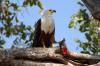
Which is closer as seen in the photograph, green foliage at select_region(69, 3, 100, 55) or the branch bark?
the branch bark

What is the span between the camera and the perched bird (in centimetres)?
754

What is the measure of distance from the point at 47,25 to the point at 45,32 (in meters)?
0.18

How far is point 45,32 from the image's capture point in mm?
7645

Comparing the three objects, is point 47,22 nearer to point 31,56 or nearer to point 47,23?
point 47,23

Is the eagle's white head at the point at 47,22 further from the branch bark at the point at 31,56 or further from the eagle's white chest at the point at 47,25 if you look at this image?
the branch bark at the point at 31,56

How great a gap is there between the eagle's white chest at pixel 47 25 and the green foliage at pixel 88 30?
60cm

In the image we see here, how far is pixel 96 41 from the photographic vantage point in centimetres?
833

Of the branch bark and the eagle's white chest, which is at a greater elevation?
the eagle's white chest

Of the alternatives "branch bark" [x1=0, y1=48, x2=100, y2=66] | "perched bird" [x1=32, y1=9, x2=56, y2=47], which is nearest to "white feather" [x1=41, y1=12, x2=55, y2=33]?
"perched bird" [x1=32, y1=9, x2=56, y2=47]

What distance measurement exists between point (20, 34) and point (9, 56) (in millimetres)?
2360

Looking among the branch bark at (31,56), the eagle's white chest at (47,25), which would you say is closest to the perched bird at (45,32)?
the eagle's white chest at (47,25)

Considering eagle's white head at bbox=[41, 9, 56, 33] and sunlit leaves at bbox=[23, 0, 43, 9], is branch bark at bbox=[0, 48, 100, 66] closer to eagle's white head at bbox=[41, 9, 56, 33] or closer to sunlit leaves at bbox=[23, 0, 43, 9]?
eagle's white head at bbox=[41, 9, 56, 33]

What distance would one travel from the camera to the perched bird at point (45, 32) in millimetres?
7537

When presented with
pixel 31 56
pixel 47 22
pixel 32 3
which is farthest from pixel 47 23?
pixel 31 56
